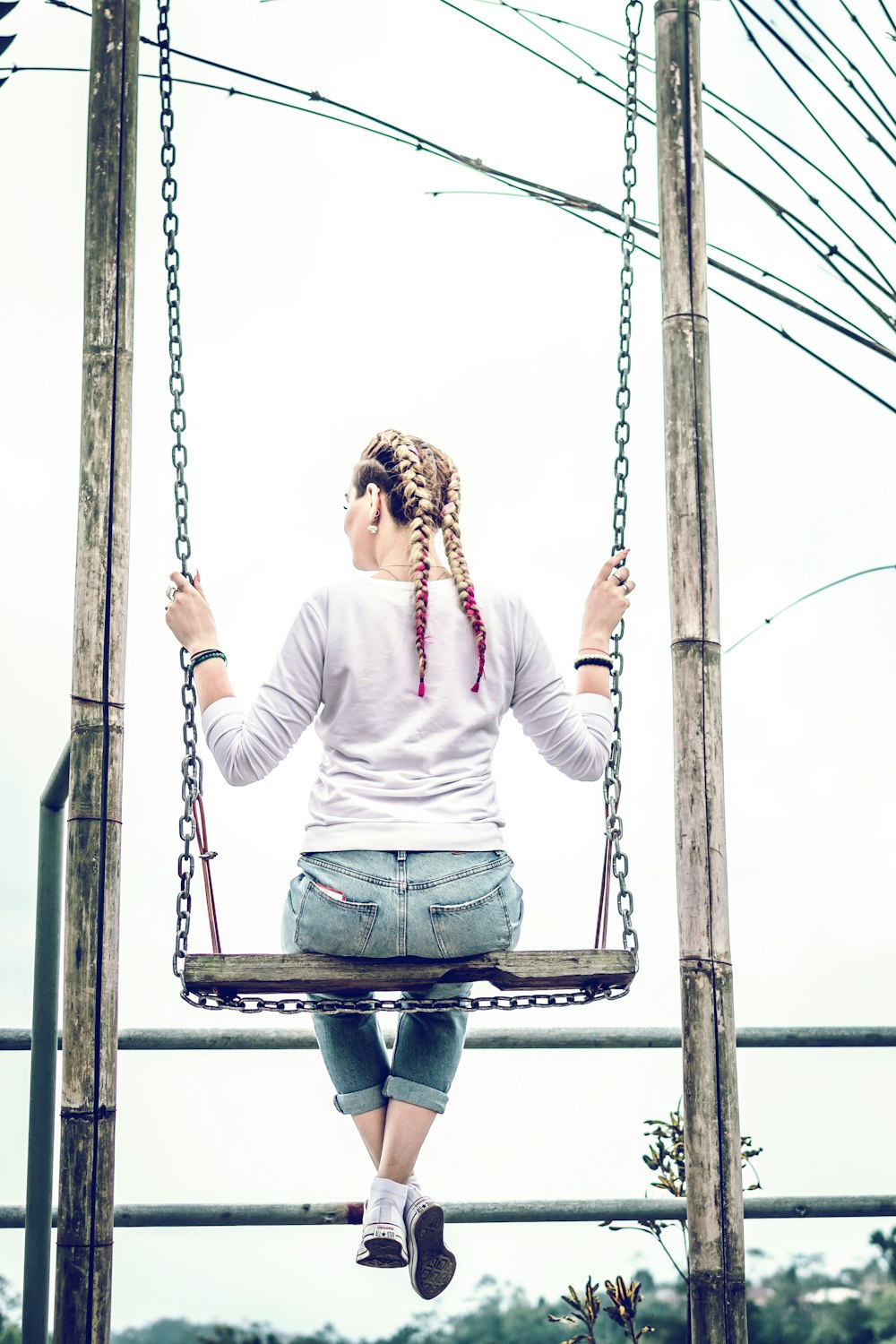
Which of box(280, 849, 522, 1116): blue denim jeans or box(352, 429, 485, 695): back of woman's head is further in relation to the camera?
box(352, 429, 485, 695): back of woman's head

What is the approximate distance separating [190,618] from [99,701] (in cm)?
24

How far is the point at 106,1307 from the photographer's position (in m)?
2.96

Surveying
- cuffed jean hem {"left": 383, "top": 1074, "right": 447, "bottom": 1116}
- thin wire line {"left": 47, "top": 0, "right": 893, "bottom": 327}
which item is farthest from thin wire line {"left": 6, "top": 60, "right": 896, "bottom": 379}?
cuffed jean hem {"left": 383, "top": 1074, "right": 447, "bottom": 1116}

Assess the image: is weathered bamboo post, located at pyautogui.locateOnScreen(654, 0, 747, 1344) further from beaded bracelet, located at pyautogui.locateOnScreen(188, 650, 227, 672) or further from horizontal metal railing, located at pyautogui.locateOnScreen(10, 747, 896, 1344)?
horizontal metal railing, located at pyautogui.locateOnScreen(10, 747, 896, 1344)

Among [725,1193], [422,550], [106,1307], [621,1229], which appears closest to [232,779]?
[422,550]

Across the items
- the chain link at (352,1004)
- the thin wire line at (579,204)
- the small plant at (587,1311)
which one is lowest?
the small plant at (587,1311)

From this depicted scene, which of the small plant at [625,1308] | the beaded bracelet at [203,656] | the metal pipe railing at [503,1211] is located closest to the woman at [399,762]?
the beaded bracelet at [203,656]

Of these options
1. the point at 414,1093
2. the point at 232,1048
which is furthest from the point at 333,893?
the point at 232,1048

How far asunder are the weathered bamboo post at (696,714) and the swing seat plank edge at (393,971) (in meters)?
0.26

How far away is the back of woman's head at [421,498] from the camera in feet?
10.1

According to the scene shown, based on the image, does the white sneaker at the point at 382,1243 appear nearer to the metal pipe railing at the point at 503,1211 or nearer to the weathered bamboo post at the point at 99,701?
the weathered bamboo post at the point at 99,701

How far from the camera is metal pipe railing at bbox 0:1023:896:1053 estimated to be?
4.15 meters

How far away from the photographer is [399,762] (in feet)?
9.80

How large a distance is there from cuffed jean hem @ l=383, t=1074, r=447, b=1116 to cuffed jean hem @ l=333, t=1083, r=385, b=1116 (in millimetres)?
20
